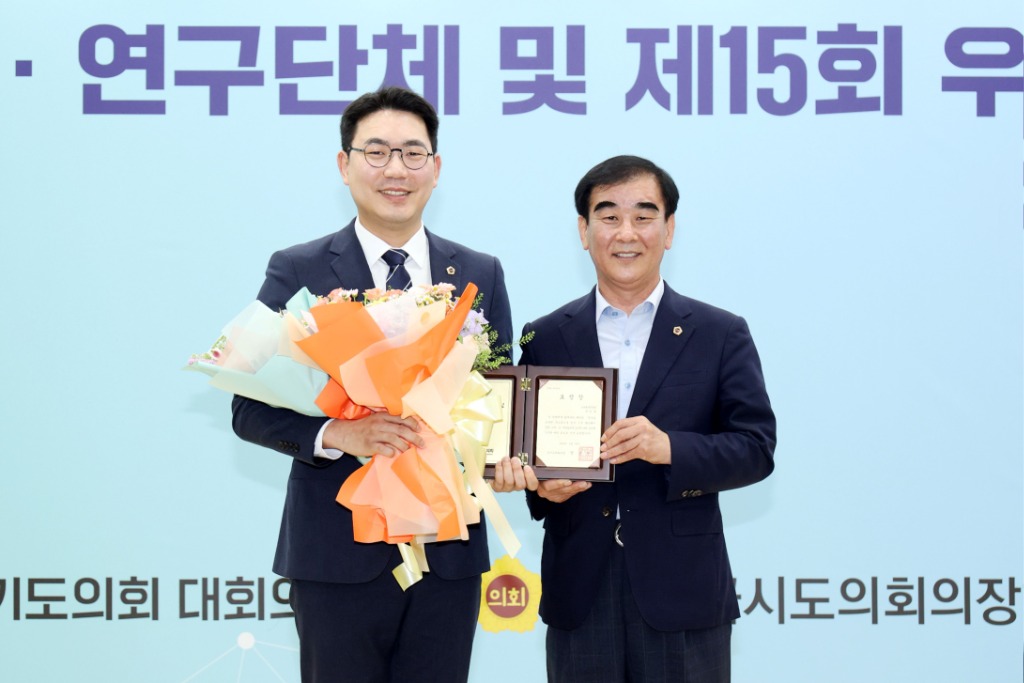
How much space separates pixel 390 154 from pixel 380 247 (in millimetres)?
218

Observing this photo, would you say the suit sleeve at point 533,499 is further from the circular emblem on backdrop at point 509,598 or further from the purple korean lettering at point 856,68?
the purple korean lettering at point 856,68

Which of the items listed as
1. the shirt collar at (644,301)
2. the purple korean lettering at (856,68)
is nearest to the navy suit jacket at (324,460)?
the shirt collar at (644,301)

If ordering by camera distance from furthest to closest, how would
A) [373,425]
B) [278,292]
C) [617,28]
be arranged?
1. [617,28]
2. [278,292]
3. [373,425]

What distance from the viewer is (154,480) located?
11.7 ft

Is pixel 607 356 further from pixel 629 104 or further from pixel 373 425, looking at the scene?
pixel 629 104

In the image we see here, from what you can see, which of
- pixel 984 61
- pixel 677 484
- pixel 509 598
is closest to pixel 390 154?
pixel 677 484

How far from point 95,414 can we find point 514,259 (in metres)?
1.61

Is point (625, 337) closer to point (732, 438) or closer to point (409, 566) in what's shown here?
point (732, 438)

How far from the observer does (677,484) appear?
2.12 m

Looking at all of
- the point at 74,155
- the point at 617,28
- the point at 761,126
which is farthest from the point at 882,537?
the point at 74,155

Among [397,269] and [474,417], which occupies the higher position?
[397,269]

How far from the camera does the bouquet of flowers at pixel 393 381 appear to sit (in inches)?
75.2

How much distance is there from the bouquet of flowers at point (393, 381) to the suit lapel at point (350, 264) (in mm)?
231

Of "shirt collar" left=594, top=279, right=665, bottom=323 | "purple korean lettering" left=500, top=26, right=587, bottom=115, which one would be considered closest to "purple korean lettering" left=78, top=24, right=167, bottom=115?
"purple korean lettering" left=500, top=26, right=587, bottom=115
